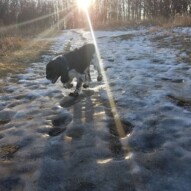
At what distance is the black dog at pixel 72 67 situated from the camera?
577 cm

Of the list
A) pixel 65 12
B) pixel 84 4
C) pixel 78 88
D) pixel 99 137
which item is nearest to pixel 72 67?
pixel 78 88

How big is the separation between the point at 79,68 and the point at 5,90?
1889 millimetres

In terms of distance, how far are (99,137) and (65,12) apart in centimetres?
4718

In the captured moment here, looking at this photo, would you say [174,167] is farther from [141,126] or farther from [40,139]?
[40,139]

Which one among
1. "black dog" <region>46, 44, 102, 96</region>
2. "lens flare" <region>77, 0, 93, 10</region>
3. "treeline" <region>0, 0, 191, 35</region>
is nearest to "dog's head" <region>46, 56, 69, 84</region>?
"black dog" <region>46, 44, 102, 96</region>

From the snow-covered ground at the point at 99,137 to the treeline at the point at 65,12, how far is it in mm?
24424

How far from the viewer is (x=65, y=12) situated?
49000mm

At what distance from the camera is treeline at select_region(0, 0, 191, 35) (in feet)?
105

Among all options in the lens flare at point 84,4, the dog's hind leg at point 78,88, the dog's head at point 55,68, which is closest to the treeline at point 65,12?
the lens flare at point 84,4

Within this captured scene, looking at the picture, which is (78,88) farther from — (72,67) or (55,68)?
(55,68)

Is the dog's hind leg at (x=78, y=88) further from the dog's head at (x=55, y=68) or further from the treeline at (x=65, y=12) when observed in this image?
the treeline at (x=65, y=12)

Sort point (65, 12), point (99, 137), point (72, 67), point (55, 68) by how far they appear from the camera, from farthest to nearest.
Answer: point (65, 12), point (72, 67), point (55, 68), point (99, 137)

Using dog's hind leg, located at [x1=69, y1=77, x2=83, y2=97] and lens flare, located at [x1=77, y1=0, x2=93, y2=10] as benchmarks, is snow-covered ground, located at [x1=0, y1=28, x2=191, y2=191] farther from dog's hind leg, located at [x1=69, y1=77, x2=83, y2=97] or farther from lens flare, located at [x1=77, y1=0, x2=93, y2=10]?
lens flare, located at [x1=77, y1=0, x2=93, y2=10]

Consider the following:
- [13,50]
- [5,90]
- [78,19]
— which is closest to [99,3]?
[78,19]
